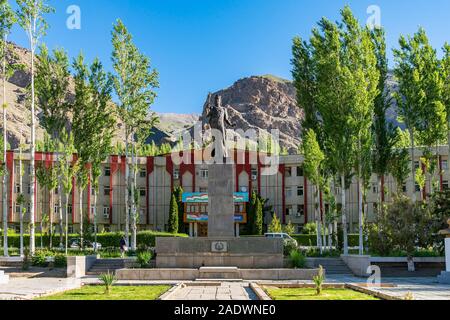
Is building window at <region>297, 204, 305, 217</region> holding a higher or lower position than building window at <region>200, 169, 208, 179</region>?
A: lower

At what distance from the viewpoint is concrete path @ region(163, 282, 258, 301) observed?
1593 centimetres

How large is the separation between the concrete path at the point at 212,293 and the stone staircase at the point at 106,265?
8.51 m

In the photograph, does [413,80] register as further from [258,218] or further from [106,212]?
[106,212]

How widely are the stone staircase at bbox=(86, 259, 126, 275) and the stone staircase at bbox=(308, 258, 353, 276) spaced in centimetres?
941

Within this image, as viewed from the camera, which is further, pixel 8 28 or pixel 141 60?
pixel 141 60

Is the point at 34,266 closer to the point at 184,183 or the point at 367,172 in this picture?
the point at 367,172

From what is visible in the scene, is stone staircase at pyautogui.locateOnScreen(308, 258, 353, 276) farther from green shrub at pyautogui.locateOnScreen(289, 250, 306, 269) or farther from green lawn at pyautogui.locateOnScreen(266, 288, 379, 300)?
green lawn at pyautogui.locateOnScreen(266, 288, 379, 300)

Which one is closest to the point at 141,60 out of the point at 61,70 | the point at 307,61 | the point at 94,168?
the point at 61,70

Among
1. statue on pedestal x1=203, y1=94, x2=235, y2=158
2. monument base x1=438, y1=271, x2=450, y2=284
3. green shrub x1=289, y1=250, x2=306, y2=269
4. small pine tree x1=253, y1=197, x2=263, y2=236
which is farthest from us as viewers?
small pine tree x1=253, y1=197, x2=263, y2=236

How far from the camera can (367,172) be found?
34031mm

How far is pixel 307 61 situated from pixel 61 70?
53.6 feet

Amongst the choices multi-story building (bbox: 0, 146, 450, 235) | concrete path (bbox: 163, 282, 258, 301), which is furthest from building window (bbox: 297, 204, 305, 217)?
concrete path (bbox: 163, 282, 258, 301)

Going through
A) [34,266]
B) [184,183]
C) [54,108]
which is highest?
[54,108]

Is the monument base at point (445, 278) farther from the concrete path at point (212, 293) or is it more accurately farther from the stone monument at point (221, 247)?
the concrete path at point (212, 293)
